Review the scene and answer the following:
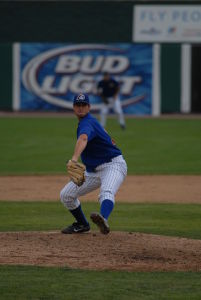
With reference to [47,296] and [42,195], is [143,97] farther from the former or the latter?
[47,296]

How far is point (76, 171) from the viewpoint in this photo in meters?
8.91

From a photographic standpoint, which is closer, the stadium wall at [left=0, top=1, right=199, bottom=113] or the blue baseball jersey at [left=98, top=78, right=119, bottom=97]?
the blue baseball jersey at [left=98, top=78, right=119, bottom=97]

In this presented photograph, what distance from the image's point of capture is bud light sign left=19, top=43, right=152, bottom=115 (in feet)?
102

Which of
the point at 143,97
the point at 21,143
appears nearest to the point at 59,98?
the point at 143,97

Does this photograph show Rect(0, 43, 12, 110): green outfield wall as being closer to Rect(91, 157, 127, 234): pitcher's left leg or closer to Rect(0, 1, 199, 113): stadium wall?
Rect(0, 1, 199, 113): stadium wall

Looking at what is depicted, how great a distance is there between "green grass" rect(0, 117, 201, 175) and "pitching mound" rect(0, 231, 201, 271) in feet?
24.5

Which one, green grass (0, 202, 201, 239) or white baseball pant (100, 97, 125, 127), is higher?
green grass (0, 202, 201, 239)

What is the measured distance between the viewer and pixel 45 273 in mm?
7785

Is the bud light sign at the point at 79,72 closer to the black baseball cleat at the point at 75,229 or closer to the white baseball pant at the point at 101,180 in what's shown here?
the black baseball cleat at the point at 75,229

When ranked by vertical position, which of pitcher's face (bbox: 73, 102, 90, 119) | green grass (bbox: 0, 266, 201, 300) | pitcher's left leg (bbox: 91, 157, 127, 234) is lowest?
green grass (bbox: 0, 266, 201, 300)

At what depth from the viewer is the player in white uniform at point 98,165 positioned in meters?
→ 9.12

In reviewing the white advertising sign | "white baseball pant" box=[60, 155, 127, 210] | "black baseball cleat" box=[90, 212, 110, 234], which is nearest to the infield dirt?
"black baseball cleat" box=[90, 212, 110, 234]

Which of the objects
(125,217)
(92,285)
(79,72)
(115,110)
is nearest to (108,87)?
(115,110)

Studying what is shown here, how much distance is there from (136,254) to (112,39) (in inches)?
994
